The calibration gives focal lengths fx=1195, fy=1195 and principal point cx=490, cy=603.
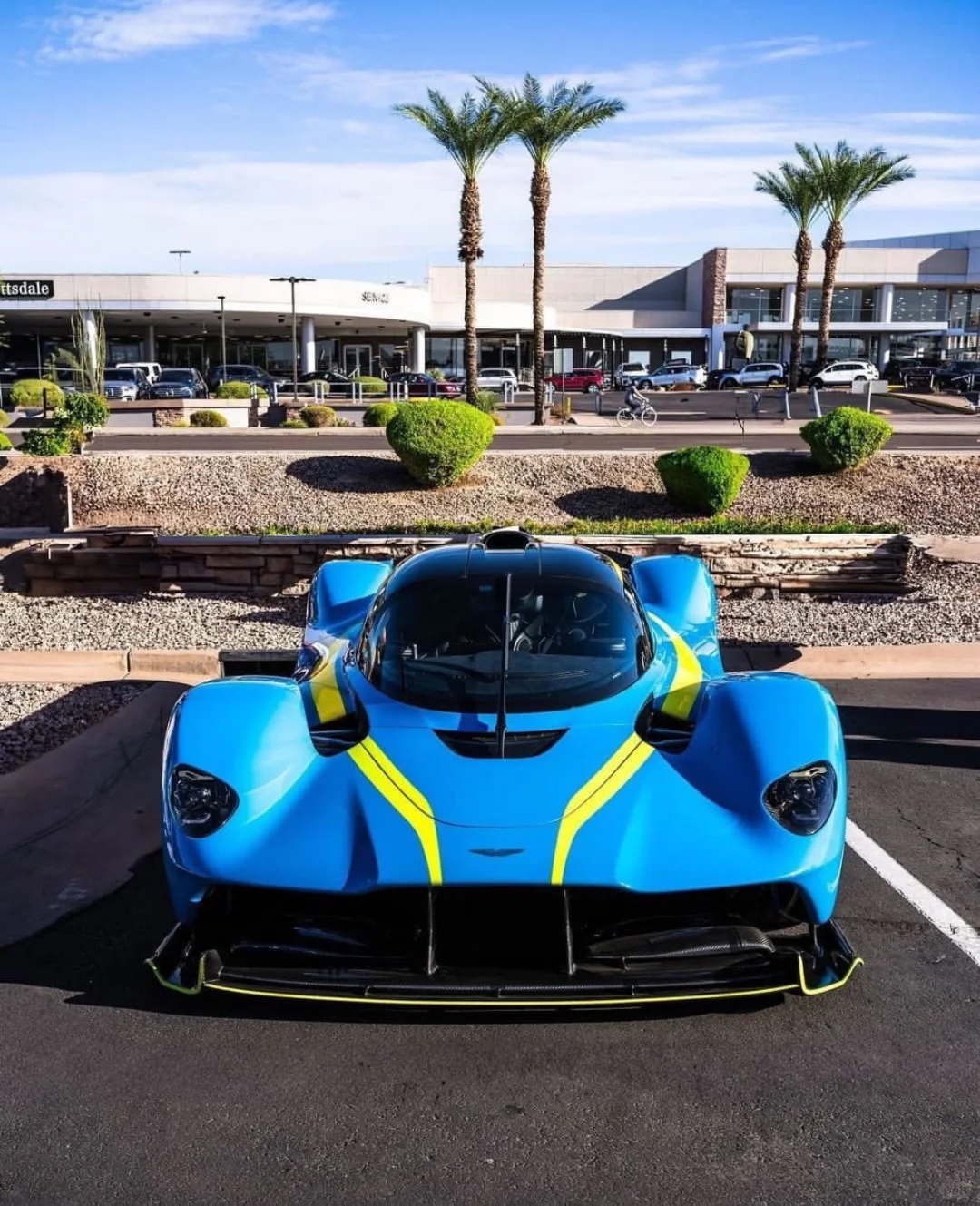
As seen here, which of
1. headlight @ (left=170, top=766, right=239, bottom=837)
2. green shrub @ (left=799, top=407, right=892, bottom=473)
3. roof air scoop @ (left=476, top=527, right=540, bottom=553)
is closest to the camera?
headlight @ (left=170, top=766, right=239, bottom=837)

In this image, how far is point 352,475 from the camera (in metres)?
16.9

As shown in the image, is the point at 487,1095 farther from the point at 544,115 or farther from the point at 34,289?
the point at 34,289

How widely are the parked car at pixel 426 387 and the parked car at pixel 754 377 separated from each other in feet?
52.1

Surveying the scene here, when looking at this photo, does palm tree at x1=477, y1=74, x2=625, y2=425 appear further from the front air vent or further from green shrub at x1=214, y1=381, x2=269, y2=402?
the front air vent

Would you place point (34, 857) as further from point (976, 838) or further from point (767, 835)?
point (976, 838)

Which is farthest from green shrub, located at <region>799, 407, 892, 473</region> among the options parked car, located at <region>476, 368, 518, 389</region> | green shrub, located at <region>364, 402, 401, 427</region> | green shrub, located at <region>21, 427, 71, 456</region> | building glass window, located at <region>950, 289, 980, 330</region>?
building glass window, located at <region>950, 289, 980, 330</region>

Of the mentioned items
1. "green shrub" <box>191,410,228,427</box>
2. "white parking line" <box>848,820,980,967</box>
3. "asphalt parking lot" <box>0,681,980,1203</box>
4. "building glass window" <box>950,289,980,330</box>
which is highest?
"building glass window" <box>950,289,980,330</box>

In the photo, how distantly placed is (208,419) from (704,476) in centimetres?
2223

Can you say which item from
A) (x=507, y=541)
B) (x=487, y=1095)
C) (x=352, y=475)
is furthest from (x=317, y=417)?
(x=487, y=1095)

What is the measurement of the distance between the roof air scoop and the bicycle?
26779mm

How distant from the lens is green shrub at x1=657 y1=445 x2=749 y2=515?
1460 cm

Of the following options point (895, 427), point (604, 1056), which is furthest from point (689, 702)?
point (895, 427)

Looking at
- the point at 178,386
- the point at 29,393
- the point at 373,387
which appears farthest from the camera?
the point at 373,387

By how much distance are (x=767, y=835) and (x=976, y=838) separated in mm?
2182
